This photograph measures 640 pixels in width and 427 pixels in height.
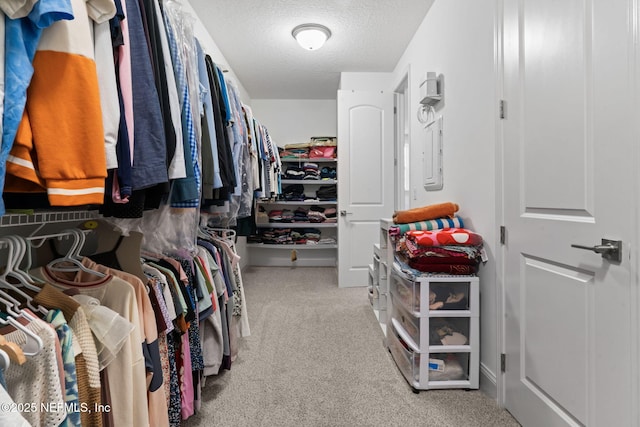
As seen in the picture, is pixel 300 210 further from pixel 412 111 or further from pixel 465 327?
pixel 465 327

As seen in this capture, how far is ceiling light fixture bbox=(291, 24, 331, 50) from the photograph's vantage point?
274cm

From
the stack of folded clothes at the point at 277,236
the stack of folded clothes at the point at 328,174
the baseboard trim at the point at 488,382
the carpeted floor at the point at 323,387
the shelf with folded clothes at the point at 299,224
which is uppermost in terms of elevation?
the stack of folded clothes at the point at 328,174

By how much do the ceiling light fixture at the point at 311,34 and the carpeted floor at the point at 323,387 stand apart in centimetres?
235

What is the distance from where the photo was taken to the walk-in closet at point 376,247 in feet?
2.20

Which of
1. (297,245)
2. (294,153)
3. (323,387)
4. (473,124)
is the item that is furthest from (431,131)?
(297,245)

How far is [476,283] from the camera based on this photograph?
167 cm

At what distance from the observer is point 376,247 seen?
113 inches

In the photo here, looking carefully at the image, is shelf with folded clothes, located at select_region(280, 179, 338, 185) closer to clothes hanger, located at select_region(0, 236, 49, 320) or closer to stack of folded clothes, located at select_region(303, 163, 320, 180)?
stack of folded clothes, located at select_region(303, 163, 320, 180)

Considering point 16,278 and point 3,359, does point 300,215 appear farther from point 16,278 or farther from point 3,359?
point 3,359

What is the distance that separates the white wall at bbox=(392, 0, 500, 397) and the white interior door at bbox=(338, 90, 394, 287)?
47.8 inches

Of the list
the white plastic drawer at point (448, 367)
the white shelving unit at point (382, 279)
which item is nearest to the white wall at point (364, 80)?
the white shelving unit at point (382, 279)

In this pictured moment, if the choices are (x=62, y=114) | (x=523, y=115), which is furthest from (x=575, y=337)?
(x=62, y=114)

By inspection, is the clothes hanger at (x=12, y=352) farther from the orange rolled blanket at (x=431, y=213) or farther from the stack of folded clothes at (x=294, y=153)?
the stack of folded clothes at (x=294, y=153)

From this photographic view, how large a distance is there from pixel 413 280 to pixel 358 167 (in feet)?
7.19
